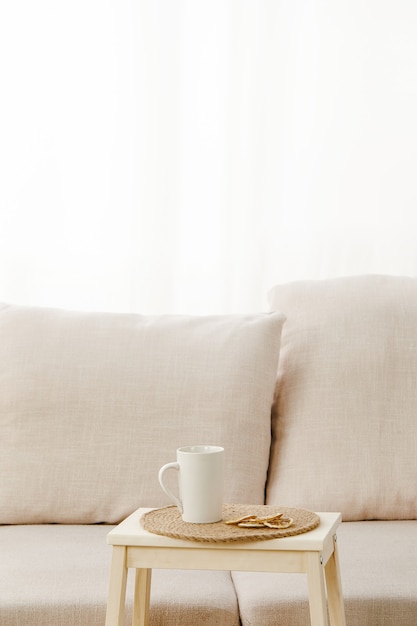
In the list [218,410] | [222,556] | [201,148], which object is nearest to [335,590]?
[222,556]

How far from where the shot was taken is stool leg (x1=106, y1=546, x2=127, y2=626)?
42.0 inches

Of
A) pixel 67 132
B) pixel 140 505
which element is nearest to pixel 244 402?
pixel 140 505

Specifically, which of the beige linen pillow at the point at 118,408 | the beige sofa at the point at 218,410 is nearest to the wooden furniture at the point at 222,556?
the beige sofa at the point at 218,410

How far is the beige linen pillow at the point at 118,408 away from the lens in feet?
5.58

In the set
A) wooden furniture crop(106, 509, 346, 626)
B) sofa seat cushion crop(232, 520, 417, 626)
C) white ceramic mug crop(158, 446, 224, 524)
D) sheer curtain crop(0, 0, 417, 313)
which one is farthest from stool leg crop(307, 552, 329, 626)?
sheer curtain crop(0, 0, 417, 313)

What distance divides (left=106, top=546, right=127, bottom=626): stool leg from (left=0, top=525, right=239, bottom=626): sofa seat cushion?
8.6 inches

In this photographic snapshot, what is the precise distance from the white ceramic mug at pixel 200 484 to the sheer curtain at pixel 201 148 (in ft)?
3.81

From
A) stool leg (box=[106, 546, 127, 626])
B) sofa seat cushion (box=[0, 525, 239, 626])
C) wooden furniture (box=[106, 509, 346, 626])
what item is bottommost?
sofa seat cushion (box=[0, 525, 239, 626])

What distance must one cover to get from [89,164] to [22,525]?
1.00 meters

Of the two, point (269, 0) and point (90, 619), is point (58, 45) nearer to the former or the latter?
point (269, 0)

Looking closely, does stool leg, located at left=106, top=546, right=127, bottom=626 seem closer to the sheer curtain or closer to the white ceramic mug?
the white ceramic mug

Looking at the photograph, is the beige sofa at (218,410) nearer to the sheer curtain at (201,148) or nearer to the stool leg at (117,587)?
the sheer curtain at (201,148)

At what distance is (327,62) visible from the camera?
226 cm

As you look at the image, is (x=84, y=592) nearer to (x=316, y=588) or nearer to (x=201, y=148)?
(x=316, y=588)
